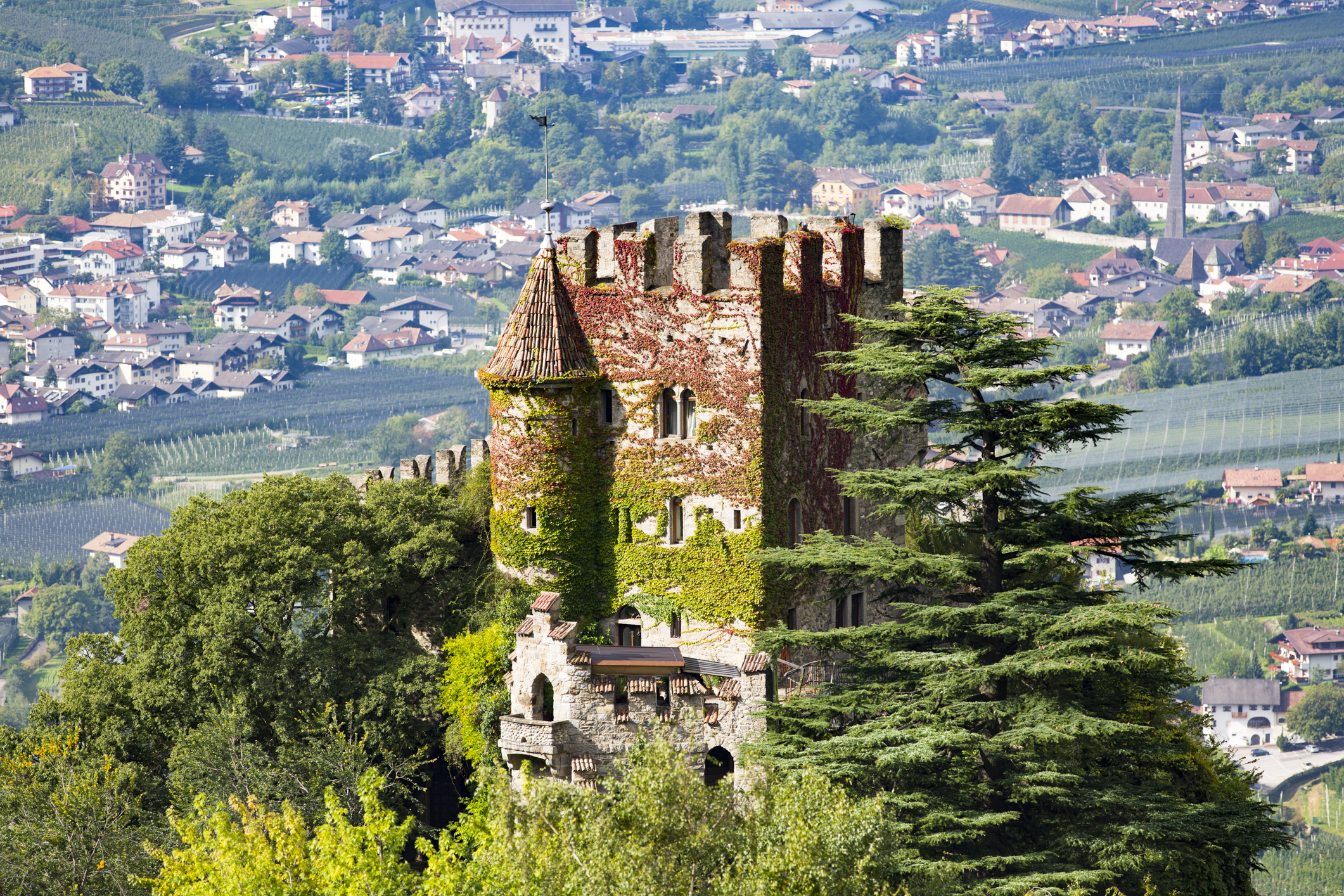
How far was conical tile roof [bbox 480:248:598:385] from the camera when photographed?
46.9m

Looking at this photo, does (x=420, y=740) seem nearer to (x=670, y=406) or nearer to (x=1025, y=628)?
(x=670, y=406)

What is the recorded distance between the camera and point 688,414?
46750mm

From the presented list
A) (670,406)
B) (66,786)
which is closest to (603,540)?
(670,406)

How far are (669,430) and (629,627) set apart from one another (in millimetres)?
4988

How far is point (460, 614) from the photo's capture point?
48.2 m

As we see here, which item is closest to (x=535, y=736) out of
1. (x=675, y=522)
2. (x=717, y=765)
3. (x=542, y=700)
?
(x=542, y=700)

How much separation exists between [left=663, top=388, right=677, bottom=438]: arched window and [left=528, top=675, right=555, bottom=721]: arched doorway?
8181mm

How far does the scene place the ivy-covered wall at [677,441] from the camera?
4591 cm

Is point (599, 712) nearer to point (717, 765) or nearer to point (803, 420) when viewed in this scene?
point (717, 765)

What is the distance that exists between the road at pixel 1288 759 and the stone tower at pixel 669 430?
142645 mm

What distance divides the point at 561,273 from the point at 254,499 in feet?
32.2

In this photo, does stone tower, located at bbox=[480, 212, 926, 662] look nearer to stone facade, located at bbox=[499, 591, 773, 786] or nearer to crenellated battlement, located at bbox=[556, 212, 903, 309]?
crenellated battlement, located at bbox=[556, 212, 903, 309]

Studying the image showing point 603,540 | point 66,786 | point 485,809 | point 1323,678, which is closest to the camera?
point 485,809

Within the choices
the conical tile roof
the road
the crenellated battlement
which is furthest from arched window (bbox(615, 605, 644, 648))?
the road
